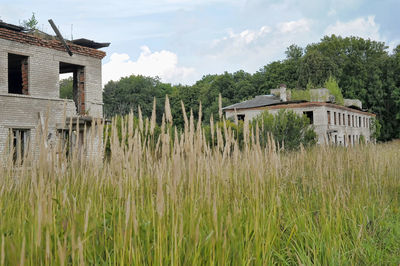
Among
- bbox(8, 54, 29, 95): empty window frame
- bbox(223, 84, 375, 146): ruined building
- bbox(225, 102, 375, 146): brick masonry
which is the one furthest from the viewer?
bbox(223, 84, 375, 146): ruined building

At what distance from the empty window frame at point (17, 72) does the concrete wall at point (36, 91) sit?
26 centimetres

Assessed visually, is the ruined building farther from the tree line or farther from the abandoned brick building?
the abandoned brick building

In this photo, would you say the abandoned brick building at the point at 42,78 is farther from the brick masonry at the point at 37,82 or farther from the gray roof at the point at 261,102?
the gray roof at the point at 261,102

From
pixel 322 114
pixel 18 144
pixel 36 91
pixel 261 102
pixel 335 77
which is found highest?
pixel 335 77

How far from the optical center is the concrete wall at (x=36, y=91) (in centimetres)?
1555

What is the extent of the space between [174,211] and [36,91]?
1628cm

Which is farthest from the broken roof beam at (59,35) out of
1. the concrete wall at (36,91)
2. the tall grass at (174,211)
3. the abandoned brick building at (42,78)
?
the tall grass at (174,211)

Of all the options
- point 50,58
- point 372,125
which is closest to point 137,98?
point 372,125

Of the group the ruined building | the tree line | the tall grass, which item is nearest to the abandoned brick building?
the tall grass

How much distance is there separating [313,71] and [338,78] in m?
3.51

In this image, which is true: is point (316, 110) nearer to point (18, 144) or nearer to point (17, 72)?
point (17, 72)

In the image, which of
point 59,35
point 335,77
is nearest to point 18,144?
point 59,35

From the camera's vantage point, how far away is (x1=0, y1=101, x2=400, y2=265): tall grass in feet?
5.83

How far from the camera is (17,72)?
21609mm
